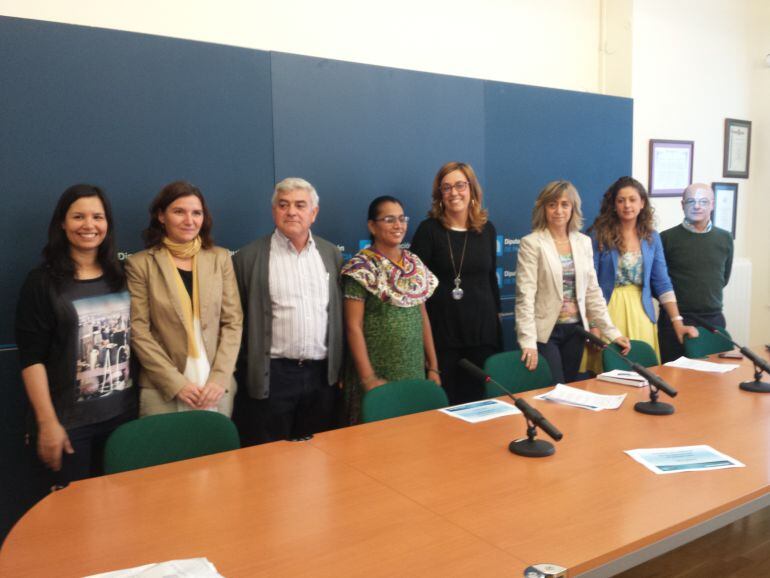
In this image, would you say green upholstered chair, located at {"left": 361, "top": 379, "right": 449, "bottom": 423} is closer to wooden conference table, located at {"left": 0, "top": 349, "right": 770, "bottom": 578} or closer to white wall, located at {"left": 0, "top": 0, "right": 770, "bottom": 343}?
wooden conference table, located at {"left": 0, "top": 349, "right": 770, "bottom": 578}

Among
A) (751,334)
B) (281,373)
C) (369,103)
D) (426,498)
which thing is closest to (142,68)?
(369,103)

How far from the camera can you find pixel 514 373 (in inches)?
120

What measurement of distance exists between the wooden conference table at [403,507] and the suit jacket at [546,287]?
1197 millimetres

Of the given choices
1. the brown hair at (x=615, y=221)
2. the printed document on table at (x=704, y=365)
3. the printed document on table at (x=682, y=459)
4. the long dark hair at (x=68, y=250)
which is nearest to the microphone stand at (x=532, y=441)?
the printed document on table at (x=682, y=459)

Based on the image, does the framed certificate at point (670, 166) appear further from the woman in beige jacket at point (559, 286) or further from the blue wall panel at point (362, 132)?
the woman in beige jacket at point (559, 286)

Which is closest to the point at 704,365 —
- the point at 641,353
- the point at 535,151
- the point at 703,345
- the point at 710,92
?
the point at 641,353

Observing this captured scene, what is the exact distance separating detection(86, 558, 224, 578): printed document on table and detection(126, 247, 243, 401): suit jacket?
1296 mm

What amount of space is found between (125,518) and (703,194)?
3957 mm

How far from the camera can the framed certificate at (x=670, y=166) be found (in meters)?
5.59

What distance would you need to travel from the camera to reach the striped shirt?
2877 millimetres

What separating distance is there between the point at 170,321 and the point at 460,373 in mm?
1570

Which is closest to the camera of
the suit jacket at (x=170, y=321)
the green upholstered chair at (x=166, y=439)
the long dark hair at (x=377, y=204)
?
the green upholstered chair at (x=166, y=439)

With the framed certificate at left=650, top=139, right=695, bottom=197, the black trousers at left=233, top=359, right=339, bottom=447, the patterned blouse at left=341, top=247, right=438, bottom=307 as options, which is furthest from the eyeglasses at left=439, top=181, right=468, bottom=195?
the framed certificate at left=650, top=139, right=695, bottom=197

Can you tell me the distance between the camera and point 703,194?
417 cm
